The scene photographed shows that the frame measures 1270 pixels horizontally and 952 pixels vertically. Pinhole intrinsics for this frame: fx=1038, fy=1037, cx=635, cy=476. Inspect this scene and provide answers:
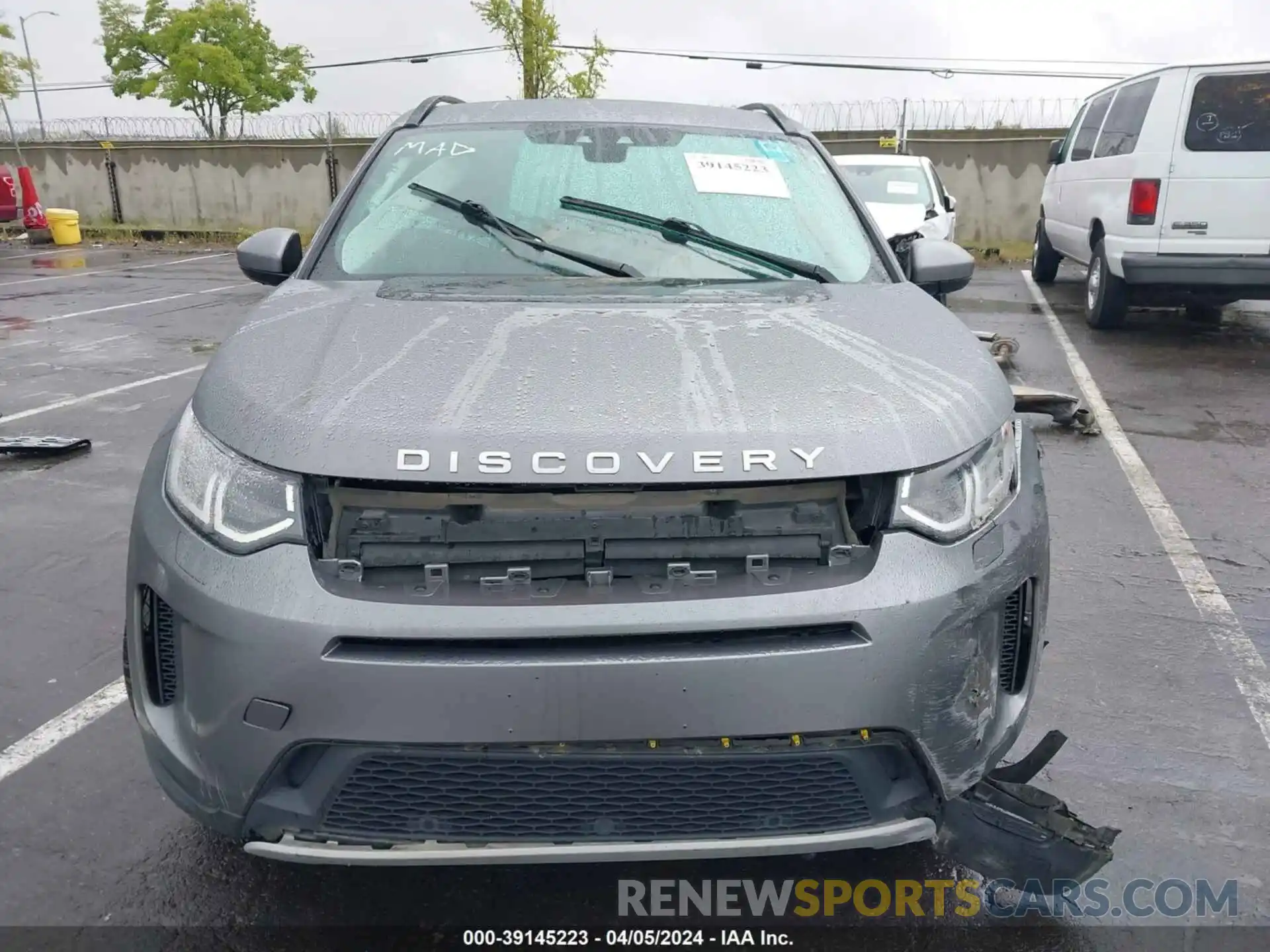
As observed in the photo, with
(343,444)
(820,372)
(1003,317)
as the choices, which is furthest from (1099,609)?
(1003,317)

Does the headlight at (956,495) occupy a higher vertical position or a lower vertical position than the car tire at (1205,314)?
higher

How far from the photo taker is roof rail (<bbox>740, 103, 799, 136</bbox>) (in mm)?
3725

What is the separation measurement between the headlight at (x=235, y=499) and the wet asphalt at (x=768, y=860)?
0.88 metres

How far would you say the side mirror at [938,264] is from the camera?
336 cm

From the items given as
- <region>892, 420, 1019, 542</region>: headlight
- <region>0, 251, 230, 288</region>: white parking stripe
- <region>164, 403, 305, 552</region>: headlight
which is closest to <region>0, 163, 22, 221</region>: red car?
<region>0, 251, 230, 288</region>: white parking stripe

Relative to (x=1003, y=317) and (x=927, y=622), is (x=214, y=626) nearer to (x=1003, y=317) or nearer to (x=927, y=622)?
(x=927, y=622)

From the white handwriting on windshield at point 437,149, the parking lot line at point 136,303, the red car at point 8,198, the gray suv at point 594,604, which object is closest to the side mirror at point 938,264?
the gray suv at point 594,604

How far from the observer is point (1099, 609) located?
146 inches

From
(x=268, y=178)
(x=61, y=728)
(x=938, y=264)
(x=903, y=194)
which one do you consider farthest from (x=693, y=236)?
(x=268, y=178)

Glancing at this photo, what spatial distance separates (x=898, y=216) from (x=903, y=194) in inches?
29.1

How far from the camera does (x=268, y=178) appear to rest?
821 inches

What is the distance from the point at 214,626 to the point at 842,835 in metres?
1.16

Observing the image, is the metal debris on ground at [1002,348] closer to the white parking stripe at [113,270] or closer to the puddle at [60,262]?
the white parking stripe at [113,270]

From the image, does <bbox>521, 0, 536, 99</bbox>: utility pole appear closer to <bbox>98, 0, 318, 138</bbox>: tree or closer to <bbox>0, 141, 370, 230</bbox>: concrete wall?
<bbox>0, 141, 370, 230</bbox>: concrete wall
